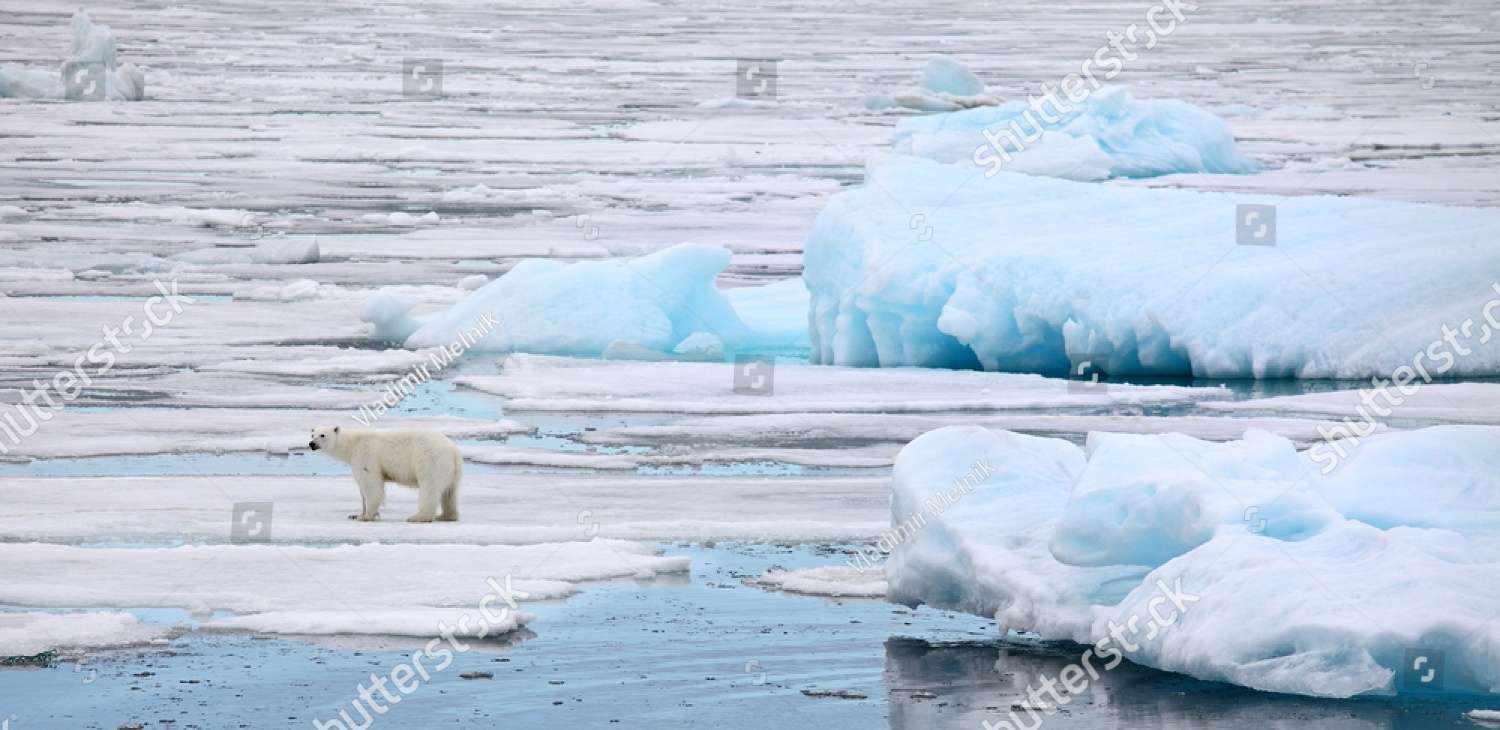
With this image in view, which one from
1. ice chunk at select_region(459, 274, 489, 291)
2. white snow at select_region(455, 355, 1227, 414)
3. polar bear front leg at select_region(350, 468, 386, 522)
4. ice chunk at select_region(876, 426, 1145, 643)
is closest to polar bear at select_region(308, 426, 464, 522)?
polar bear front leg at select_region(350, 468, 386, 522)

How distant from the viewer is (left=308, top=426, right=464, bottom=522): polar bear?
7262 mm

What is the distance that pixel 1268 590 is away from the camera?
541cm

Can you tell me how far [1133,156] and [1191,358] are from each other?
9.58 metres

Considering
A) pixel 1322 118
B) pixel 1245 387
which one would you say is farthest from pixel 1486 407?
pixel 1322 118

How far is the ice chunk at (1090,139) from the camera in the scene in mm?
19484

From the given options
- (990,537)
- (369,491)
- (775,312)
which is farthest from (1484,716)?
(775,312)

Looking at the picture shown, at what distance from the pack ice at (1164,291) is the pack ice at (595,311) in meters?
0.67

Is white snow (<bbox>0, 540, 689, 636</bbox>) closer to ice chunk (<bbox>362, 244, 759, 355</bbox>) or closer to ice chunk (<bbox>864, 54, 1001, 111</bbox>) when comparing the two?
ice chunk (<bbox>362, 244, 759, 355</bbox>)

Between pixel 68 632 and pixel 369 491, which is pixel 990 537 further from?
pixel 68 632

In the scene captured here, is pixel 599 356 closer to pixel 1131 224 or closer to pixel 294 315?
pixel 294 315
